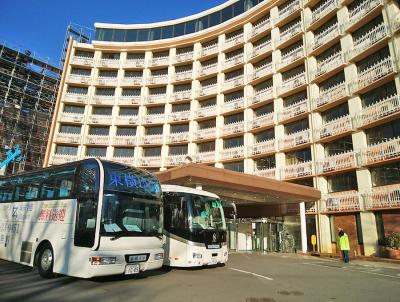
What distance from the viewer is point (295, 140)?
90.7 ft

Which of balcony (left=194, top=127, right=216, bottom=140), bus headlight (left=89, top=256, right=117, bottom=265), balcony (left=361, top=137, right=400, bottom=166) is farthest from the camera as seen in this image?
balcony (left=194, top=127, right=216, bottom=140)

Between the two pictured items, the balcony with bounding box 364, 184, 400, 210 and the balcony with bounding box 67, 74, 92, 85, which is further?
the balcony with bounding box 67, 74, 92, 85

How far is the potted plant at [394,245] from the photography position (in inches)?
712

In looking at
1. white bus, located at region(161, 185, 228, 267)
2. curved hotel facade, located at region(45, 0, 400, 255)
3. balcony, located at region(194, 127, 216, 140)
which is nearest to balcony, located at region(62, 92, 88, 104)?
curved hotel facade, located at region(45, 0, 400, 255)

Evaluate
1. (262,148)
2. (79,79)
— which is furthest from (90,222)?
(79,79)

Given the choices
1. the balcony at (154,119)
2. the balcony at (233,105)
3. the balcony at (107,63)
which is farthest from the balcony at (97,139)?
the balcony at (233,105)

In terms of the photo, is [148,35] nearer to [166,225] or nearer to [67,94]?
[67,94]

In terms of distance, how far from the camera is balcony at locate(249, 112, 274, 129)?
3005 cm

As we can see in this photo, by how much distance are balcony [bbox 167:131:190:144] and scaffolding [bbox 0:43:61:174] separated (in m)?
18.4

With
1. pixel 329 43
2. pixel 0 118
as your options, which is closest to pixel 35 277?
pixel 329 43

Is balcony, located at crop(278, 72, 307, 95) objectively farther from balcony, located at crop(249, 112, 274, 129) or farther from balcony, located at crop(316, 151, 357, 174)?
balcony, located at crop(316, 151, 357, 174)

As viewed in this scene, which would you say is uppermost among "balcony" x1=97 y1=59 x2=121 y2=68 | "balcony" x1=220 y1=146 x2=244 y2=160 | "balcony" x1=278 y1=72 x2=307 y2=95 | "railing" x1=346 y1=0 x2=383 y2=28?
"balcony" x1=97 y1=59 x2=121 y2=68

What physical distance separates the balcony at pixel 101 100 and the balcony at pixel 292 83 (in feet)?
70.3

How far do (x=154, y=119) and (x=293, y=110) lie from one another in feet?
56.5
